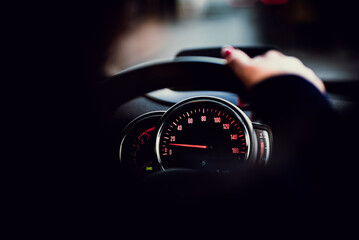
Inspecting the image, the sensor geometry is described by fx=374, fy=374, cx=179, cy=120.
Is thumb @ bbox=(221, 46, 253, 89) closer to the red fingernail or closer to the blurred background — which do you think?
the red fingernail

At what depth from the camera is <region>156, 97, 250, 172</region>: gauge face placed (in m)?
2.04

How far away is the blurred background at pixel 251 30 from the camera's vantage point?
6844 millimetres

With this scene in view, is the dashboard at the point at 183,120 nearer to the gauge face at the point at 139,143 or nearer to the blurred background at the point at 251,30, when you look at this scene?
the gauge face at the point at 139,143

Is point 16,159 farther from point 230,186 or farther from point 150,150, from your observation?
point 230,186

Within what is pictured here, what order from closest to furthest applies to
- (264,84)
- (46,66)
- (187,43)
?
(264,84) → (46,66) → (187,43)

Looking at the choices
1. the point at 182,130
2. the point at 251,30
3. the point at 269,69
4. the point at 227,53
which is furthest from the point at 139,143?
the point at 251,30

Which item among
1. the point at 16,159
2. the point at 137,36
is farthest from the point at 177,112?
the point at 137,36

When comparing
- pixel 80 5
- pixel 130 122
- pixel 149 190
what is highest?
pixel 80 5

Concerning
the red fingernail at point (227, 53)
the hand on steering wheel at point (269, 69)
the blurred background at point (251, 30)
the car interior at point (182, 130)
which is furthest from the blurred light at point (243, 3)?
the hand on steering wheel at point (269, 69)

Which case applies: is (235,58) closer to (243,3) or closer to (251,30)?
(251,30)

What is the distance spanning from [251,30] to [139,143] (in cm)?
935

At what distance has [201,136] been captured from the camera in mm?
2123

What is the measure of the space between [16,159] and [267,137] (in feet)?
4.08

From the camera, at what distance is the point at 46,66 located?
6.35ft
